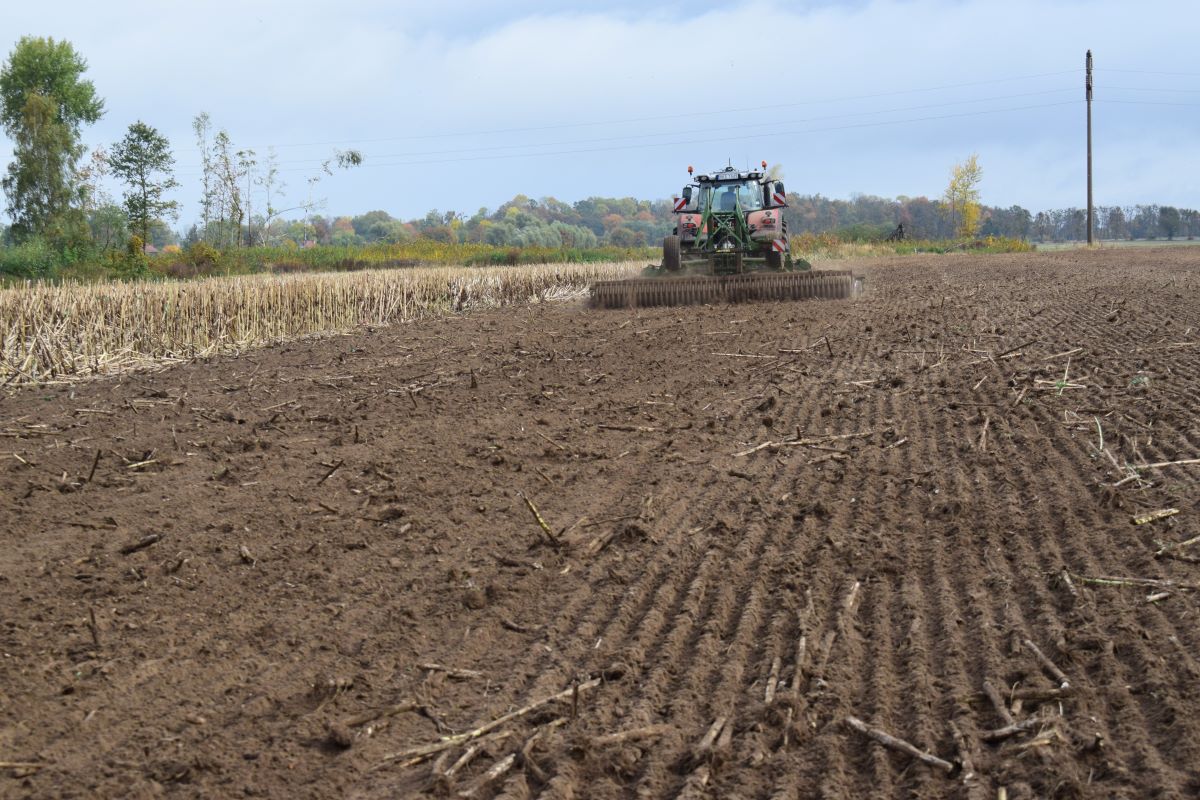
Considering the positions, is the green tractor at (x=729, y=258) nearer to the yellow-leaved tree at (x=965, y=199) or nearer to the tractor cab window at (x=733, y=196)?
the tractor cab window at (x=733, y=196)

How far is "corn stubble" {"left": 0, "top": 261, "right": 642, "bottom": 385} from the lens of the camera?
1200 centimetres

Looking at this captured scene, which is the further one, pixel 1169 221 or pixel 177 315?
pixel 1169 221

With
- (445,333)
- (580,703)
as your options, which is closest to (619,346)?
(445,333)

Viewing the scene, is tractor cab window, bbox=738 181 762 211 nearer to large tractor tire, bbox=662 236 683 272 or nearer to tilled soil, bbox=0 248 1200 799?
large tractor tire, bbox=662 236 683 272

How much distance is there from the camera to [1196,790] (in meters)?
2.86

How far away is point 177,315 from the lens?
14078mm

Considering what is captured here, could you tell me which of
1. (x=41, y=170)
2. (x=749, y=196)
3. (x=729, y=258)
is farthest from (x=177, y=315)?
(x=41, y=170)

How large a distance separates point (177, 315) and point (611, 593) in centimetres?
1127

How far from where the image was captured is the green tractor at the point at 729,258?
1834 cm

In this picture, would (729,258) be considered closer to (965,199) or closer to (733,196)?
(733,196)

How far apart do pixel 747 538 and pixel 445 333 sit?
11779 millimetres

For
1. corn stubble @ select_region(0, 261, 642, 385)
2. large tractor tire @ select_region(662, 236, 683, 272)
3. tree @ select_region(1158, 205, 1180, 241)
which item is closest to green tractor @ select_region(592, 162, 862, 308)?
large tractor tire @ select_region(662, 236, 683, 272)

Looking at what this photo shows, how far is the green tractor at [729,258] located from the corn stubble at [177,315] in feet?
13.3

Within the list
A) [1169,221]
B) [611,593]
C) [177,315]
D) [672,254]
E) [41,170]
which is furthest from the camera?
[1169,221]
